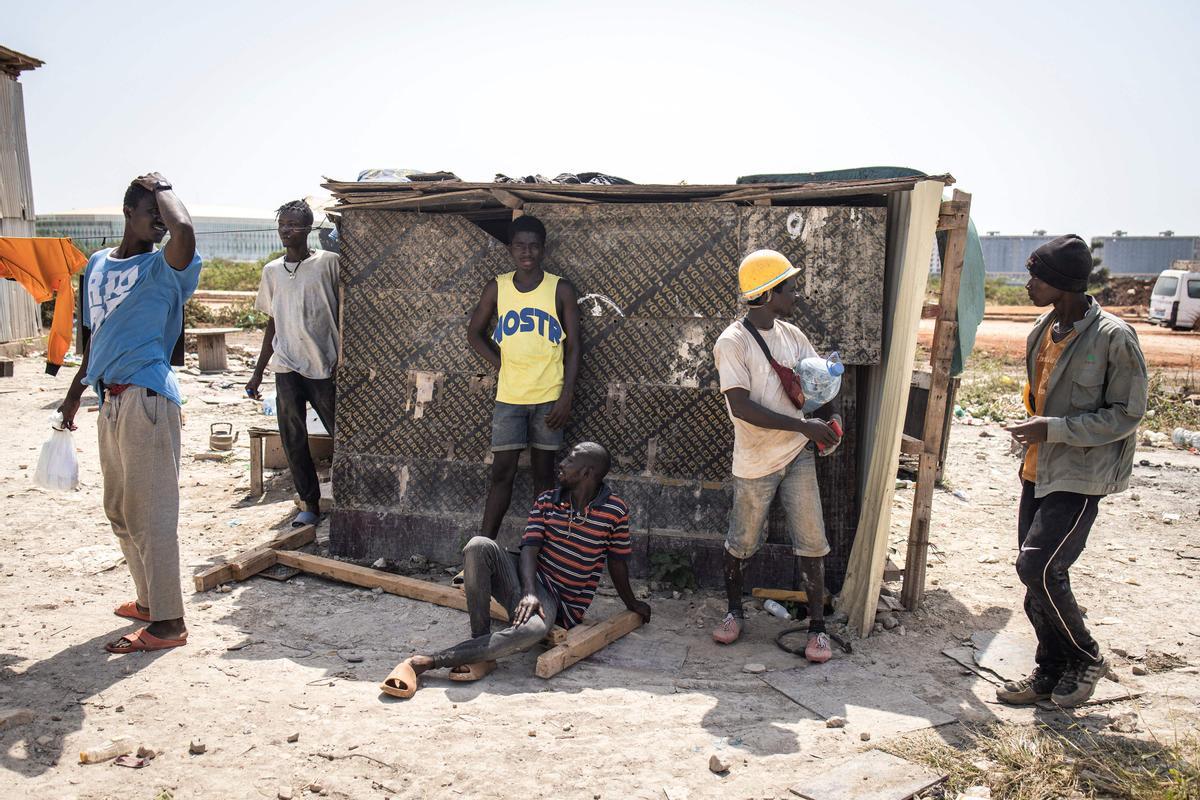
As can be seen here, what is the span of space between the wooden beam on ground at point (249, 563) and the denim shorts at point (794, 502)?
2899mm

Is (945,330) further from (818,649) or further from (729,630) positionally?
(729,630)

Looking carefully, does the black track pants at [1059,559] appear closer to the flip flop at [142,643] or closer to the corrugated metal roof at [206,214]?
the flip flop at [142,643]

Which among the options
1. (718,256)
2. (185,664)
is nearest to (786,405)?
(718,256)

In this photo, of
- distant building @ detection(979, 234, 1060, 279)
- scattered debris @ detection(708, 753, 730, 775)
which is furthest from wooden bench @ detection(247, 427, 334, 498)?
distant building @ detection(979, 234, 1060, 279)

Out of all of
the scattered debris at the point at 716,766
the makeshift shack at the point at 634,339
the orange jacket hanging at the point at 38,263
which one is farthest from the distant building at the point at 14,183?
the scattered debris at the point at 716,766

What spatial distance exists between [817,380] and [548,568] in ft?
5.22

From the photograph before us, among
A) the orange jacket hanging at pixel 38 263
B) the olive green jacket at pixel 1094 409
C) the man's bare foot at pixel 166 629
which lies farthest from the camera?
the orange jacket hanging at pixel 38 263

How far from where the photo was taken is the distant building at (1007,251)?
70500 millimetres

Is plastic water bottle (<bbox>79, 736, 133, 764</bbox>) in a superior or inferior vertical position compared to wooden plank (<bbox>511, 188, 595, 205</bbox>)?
inferior

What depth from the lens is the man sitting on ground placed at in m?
4.04

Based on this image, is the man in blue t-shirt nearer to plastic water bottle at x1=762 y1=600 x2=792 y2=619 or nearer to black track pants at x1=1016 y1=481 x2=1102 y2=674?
plastic water bottle at x1=762 y1=600 x2=792 y2=619

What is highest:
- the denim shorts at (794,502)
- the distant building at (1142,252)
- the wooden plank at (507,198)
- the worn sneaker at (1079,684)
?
the distant building at (1142,252)

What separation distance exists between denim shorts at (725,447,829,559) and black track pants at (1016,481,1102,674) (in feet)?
3.17

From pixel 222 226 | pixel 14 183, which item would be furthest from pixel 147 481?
pixel 222 226
